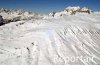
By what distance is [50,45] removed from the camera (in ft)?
14.2

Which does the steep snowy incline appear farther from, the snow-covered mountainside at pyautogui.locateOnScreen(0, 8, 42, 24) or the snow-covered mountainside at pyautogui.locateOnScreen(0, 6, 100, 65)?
the snow-covered mountainside at pyautogui.locateOnScreen(0, 8, 42, 24)

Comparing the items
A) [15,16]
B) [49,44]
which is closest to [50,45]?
[49,44]

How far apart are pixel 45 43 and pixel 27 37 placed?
2.41 feet

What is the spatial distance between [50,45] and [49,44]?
51 mm

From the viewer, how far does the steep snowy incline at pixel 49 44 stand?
12.5 ft

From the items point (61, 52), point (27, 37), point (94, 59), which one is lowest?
point (94, 59)

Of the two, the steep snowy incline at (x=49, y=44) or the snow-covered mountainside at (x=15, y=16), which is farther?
the snow-covered mountainside at (x=15, y=16)

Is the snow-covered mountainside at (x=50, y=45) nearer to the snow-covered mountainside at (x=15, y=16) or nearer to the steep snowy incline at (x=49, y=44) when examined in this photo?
the steep snowy incline at (x=49, y=44)

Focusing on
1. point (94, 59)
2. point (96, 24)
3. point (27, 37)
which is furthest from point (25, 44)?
point (96, 24)

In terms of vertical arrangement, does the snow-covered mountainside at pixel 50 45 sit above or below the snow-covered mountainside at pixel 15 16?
below

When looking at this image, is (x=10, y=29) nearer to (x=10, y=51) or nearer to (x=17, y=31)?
(x=17, y=31)

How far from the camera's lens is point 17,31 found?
5.40 m

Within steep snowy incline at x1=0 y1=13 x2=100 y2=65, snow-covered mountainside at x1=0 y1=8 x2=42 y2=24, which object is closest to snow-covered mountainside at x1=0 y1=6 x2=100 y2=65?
steep snowy incline at x1=0 y1=13 x2=100 y2=65

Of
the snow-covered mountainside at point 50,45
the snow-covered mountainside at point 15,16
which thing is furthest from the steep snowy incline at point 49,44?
the snow-covered mountainside at point 15,16
